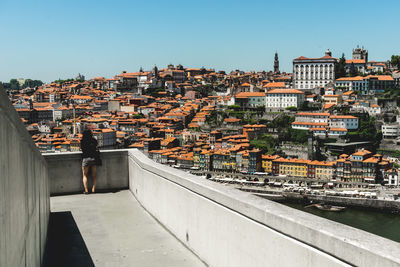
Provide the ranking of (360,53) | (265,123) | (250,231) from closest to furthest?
(250,231), (265,123), (360,53)

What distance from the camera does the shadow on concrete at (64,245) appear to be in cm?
170

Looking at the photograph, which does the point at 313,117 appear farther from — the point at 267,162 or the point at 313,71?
the point at 313,71

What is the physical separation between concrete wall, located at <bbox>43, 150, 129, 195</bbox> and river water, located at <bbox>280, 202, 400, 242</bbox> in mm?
15456

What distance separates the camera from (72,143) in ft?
88.7

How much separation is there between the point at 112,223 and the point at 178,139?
106 ft

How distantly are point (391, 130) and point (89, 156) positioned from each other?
3095 centimetres

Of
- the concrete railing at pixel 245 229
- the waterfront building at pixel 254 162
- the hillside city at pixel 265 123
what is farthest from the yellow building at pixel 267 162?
the concrete railing at pixel 245 229

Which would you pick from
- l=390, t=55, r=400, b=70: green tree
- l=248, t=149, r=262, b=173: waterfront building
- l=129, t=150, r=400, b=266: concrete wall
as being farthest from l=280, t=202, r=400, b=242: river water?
l=390, t=55, r=400, b=70: green tree

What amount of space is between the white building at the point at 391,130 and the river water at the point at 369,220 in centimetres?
1143

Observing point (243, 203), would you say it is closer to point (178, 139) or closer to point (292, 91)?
point (178, 139)

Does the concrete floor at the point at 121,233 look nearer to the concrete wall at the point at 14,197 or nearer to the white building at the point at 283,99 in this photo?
the concrete wall at the point at 14,197

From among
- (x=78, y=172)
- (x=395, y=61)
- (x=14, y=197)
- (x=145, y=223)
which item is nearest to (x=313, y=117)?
(x=395, y=61)

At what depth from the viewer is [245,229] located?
4.11 feet

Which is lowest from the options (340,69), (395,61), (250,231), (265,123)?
(265,123)
